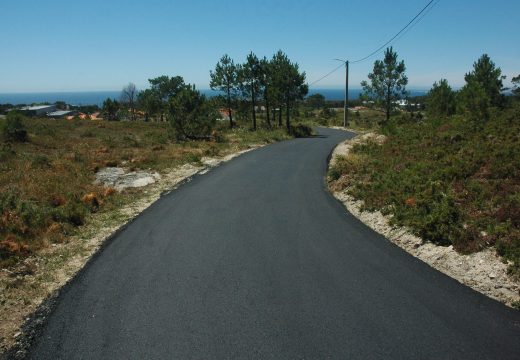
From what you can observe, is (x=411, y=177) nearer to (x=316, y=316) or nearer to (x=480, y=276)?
(x=480, y=276)

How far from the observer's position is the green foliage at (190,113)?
37094 mm

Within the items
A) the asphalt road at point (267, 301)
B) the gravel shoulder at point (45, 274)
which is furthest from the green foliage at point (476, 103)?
the gravel shoulder at point (45, 274)

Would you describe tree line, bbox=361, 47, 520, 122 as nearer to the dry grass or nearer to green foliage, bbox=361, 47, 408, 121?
green foliage, bbox=361, 47, 408, 121

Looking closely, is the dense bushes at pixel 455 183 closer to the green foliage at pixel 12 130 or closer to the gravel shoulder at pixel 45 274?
the gravel shoulder at pixel 45 274

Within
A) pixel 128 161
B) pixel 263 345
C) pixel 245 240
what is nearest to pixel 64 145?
pixel 128 161

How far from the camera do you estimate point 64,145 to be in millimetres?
32719

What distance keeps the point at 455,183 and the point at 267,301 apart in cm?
821

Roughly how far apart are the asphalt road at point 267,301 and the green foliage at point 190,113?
25.8 metres

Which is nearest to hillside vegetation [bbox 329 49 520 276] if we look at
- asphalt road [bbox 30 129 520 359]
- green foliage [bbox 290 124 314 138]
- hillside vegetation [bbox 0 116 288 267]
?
asphalt road [bbox 30 129 520 359]

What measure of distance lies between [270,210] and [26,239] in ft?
25.0

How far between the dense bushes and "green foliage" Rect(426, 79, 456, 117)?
1801 cm

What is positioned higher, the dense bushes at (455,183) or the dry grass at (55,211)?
the dense bushes at (455,183)

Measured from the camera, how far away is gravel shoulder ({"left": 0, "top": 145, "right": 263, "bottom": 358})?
6.95 meters

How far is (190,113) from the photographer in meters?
37.4
